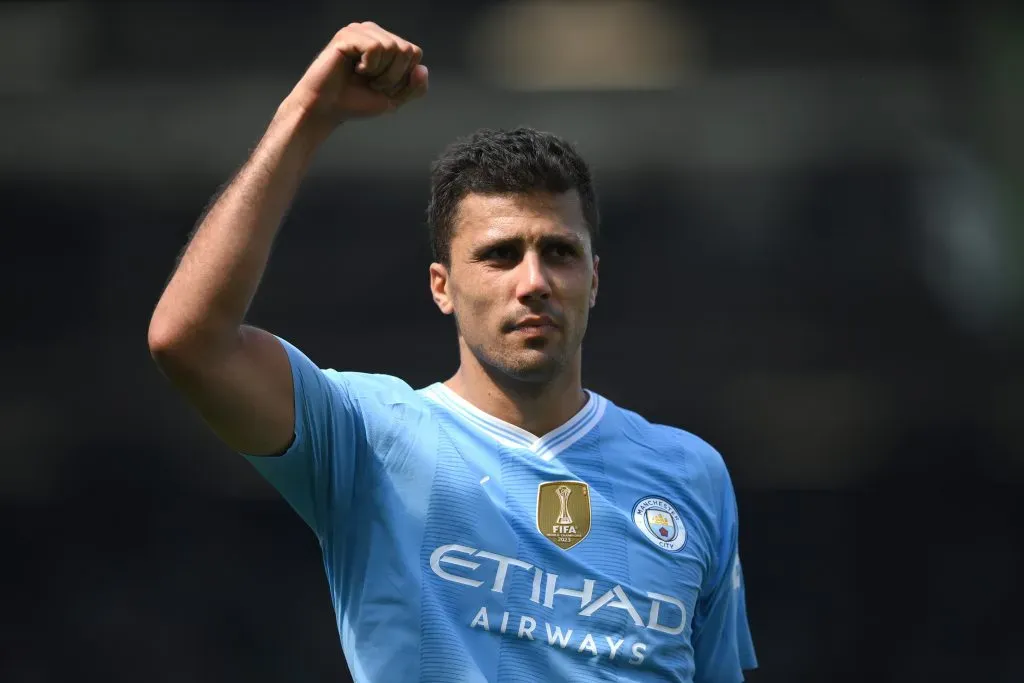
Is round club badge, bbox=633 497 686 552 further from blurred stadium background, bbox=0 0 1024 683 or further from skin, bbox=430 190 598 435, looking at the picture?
blurred stadium background, bbox=0 0 1024 683

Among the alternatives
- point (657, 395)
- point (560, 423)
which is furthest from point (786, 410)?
point (560, 423)

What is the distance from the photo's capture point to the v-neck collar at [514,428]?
6.88 feet

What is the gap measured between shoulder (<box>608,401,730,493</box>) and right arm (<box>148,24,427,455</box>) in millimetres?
750

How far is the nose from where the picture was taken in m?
2.03

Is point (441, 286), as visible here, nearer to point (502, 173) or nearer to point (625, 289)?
point (502, 173)

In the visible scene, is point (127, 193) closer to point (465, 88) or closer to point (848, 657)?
point (465, 88)

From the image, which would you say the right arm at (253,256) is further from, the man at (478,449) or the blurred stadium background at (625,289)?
the blurred stadium background at (625,289)

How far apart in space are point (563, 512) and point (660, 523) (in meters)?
0.19

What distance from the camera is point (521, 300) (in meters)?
2.04

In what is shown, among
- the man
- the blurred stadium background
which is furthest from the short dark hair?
the blurred stadium background

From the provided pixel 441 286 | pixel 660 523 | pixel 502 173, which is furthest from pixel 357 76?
pixel 660 523

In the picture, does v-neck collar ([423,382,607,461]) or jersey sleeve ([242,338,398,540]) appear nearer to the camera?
jersey sleeve ([242,338,398,540])

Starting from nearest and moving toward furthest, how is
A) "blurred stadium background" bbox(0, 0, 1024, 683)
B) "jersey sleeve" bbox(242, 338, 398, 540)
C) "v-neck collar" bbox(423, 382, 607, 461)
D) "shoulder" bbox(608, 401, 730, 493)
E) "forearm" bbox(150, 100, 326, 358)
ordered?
1. "forearm" bbox(150, 100, 326, 358)
2. "jersey sleeve" bbox(242, 338, 398, 540)
3. "v-neck collar" bbox(423, 382, 607, 461)
4. "shoulder" bbox(608, 401, 730, 493)
5. "blurred stadium background" bbox(0, 0, 1024, 683)

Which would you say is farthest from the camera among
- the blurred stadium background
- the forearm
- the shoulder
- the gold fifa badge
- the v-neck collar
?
the blurred stadium background
